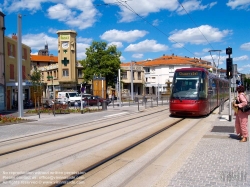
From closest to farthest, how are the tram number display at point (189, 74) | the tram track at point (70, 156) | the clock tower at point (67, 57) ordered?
1. the tram track at point (70, 156)
2. the tram number display at point (189, 74)
3. the clock tower at point (67, 57)

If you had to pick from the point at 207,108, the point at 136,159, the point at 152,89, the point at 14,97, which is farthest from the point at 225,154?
the point at 152,89

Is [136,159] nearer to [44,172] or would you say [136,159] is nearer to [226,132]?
[44,172]

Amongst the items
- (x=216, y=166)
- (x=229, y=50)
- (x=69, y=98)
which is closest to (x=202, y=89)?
(x=229, y=50)

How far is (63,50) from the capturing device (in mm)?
57500

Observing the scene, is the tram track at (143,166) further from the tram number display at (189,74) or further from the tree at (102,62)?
the tree at (102,62)

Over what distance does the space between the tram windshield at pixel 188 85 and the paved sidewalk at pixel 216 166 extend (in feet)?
24.8

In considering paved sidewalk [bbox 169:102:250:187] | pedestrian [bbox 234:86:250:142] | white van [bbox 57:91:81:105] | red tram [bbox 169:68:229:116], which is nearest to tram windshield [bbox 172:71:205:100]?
red tram [bbox 169:68:229:116]

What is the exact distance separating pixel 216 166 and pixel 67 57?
176 ft

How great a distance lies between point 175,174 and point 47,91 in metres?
63.4

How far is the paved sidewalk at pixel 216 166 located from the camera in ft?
18.6

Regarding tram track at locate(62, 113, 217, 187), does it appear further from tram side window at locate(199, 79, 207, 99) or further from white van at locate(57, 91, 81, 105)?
white van at locate(57, 91, 81, 105)

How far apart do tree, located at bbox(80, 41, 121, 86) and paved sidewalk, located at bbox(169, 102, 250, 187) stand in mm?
44576

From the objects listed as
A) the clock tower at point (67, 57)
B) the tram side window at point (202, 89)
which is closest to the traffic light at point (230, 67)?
the tram side window at point (202, 89)

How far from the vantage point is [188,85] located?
58.2ft
